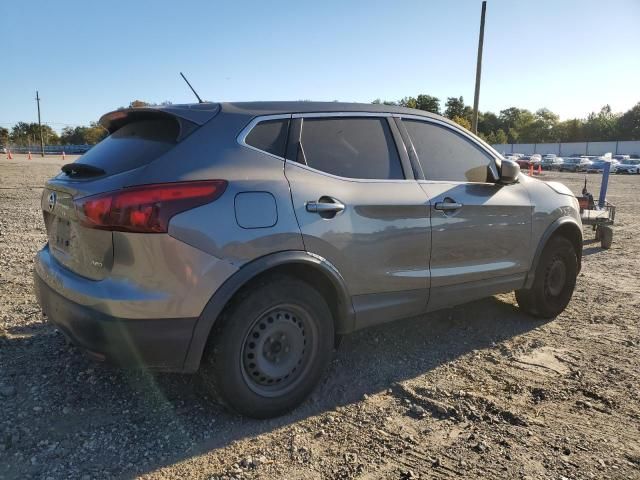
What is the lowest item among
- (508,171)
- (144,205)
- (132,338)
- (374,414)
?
(374,414)

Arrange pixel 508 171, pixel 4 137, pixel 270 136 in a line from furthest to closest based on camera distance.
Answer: pixel 4 137, pixel 508 171, pixel 270 136

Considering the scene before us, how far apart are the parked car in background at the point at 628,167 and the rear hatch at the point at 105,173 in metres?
53.4

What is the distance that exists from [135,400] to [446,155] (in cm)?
280

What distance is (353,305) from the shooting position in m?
3.27

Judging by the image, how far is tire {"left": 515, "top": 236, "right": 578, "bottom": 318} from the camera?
15.5 ft

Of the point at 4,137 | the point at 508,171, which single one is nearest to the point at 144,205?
the point at 508,171

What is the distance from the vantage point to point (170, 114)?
300 centimetres

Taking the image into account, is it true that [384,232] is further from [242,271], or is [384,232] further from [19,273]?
[19,273]

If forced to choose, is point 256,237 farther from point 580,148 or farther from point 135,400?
point 580,148

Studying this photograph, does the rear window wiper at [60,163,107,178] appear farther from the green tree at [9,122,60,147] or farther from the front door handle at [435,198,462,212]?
the green tree at [9,122,60,147]

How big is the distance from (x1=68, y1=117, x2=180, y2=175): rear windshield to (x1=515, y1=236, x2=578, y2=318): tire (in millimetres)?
3421

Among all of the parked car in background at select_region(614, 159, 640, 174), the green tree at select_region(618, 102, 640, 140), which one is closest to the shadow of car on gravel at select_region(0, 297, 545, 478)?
the parked car in background at select_region(614, 159, 640, 174)

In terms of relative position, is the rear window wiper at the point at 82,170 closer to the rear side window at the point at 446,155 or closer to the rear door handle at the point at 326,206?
the rear door handle at the point at 326,206

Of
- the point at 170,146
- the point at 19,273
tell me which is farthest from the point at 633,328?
the point at 19,273
